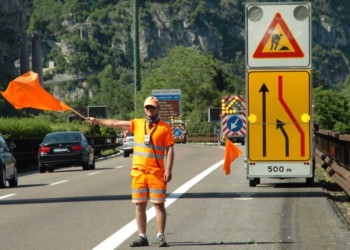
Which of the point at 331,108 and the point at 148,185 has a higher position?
the point at 148,185

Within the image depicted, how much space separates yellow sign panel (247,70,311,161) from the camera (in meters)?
21.6

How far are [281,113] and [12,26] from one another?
376 feet

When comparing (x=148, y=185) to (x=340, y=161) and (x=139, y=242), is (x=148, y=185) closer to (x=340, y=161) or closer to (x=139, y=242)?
(x=139, y=242)

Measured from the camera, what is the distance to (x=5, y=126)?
43094 millimetres

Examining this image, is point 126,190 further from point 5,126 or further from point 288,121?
point 5,126

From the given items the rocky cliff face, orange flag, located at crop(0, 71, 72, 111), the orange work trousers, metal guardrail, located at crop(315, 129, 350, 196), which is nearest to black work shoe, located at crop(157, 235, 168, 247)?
the orange work trousers

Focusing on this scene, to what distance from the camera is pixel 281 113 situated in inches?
851

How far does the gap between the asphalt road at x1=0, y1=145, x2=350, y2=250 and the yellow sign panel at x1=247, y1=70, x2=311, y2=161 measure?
0.88m

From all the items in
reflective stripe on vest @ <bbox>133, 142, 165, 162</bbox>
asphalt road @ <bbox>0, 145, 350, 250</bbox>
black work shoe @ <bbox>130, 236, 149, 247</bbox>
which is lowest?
asphalt road @ <bbox>0, 145, 350, 250</bbox>

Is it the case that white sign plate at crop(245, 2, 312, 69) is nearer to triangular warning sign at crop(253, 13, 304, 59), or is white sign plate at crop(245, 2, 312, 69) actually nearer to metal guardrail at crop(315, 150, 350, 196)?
triangular warning sign at crop(253, 13, 304, 59)

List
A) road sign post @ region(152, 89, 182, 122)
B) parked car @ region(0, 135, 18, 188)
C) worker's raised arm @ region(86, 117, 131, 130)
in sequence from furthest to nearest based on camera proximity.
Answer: road sign post @ region(152, 89, 182, 122) → parked car @ region(0, 135, 18, 188) → worker's raised arm @ region(86, 117, 131, 130)

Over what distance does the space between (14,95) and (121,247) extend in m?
2.15

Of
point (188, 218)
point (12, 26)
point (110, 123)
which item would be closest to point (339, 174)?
point (188, 218)

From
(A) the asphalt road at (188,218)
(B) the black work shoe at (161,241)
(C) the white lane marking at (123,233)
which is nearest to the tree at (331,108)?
(A) the asphalt road at (188,218)
